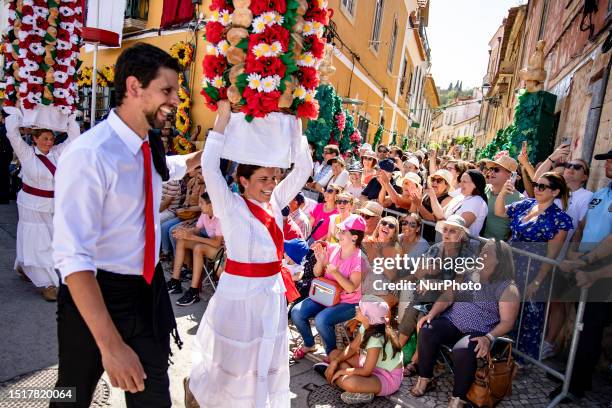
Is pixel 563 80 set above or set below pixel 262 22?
above

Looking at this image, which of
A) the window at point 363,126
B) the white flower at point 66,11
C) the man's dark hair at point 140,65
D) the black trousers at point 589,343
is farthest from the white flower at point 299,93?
the window at point 363,126

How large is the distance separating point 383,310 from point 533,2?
A: 16816mm

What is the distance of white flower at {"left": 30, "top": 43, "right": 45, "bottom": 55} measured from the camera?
5293 mm

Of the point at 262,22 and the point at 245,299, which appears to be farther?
the point at 245,299

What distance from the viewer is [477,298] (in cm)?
381

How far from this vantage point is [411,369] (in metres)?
4.13

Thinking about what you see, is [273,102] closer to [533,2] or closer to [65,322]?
[65,322]

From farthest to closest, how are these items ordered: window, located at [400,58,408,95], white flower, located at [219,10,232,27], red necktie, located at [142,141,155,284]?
window, located at [400,58,408,95]
white flower, located at [219,10,232,27]
red necktie, located at [142,141,155,284]

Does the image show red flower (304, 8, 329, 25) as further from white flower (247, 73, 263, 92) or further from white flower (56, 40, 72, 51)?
white flower (56, 40, 72, 51)

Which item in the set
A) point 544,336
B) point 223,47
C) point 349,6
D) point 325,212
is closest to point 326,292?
point 325,212

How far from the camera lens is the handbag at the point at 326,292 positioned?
13.7 ft

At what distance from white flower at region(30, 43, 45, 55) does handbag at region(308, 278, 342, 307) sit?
4493 mm

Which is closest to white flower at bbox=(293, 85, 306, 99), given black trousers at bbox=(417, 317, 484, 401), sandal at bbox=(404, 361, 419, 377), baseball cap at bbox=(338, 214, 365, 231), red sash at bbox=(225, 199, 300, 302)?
red sash at bbox=(225, 199, 300, 302)

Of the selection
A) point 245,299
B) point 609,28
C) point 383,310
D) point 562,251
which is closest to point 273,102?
point 245,299
